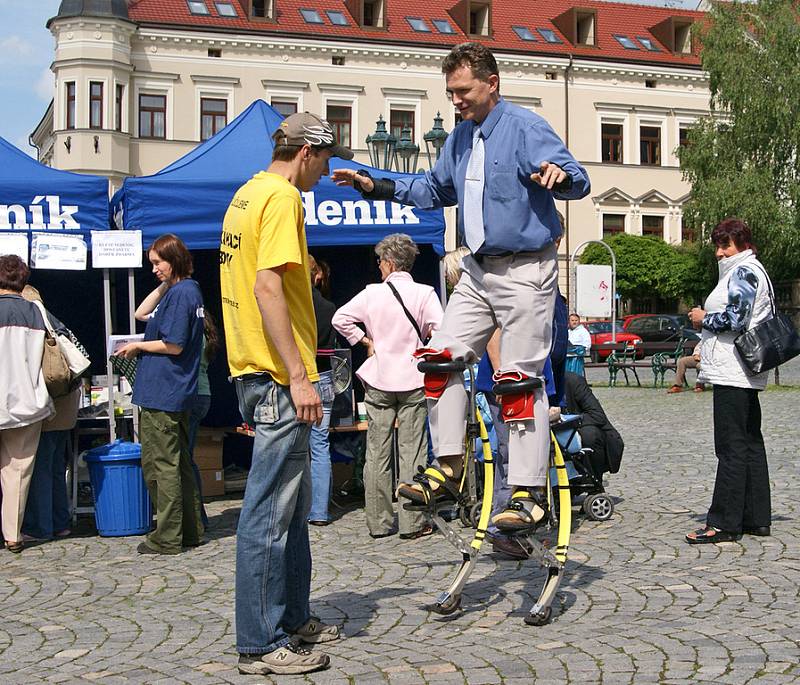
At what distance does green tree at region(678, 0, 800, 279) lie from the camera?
130ft

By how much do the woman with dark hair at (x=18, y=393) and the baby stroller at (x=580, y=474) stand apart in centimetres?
341

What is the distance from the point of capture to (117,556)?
7121mm

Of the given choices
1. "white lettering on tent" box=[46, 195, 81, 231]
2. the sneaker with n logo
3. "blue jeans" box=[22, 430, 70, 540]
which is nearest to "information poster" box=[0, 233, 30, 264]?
"white lettering on tent" box=[46, 195, 81, 231]

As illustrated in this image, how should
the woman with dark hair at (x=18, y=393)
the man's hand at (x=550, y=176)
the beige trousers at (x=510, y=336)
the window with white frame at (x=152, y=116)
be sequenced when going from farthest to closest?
the window with white frame at (x=152, y=116) < the woman with dark hair at (x=18, y=393) < the beige trousers at (x=510, y=336) < the man's hand at (x=550, y=176)

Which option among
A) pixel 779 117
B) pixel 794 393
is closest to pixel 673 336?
pixel 779 117

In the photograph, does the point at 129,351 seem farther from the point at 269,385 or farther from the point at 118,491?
the point at 269,385

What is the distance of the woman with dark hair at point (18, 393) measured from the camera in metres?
7.43

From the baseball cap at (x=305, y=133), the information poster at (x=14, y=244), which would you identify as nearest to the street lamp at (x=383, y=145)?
the information poster at (x=14, y=244)

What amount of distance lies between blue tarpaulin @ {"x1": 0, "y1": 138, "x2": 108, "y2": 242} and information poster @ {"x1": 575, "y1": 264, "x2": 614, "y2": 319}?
87.8ft

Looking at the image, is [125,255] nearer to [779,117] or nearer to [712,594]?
[712,594]

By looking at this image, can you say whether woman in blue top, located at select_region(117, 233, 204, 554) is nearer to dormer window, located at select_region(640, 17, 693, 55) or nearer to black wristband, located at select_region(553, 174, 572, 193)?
black wristband, located at select_region(553, 174, 572, 193)

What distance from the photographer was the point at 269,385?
14.5ft

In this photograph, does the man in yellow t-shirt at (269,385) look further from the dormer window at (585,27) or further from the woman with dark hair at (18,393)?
the dormer window at (585,27)

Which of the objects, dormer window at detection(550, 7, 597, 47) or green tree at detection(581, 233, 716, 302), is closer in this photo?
green tree at detection(581, 233, 716, 302)
